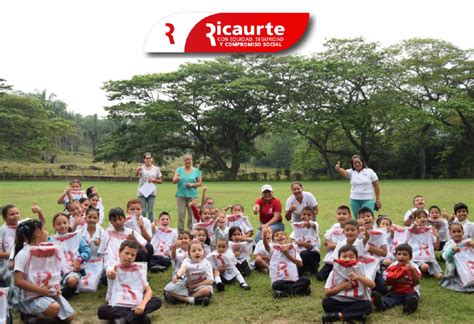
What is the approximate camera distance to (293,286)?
6066 mm

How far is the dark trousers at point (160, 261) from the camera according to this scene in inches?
297

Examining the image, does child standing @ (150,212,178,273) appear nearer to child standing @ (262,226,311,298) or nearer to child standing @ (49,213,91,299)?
child standing @ (49,213,91,299)

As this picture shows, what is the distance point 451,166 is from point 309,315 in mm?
41230

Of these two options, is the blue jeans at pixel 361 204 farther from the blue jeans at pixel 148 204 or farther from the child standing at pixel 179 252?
the blue jeans at pixel 148 204

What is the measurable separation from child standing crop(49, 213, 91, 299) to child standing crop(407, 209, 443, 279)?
496cm

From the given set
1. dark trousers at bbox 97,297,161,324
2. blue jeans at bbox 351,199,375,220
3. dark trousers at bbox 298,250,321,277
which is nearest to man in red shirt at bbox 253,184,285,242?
dark trousers at bbox 298,250,321,277

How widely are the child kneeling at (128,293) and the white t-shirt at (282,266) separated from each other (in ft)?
5.96

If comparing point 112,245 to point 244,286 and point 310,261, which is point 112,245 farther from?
point 310,261

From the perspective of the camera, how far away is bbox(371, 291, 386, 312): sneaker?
5359 millimetres

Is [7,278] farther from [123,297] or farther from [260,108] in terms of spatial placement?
[260,108]

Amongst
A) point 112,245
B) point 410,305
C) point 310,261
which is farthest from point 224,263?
point 410,305

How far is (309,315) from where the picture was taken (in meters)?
5.31

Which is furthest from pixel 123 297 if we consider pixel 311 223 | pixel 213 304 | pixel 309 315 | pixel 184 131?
pixel 184 131

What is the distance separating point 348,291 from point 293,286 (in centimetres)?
117
